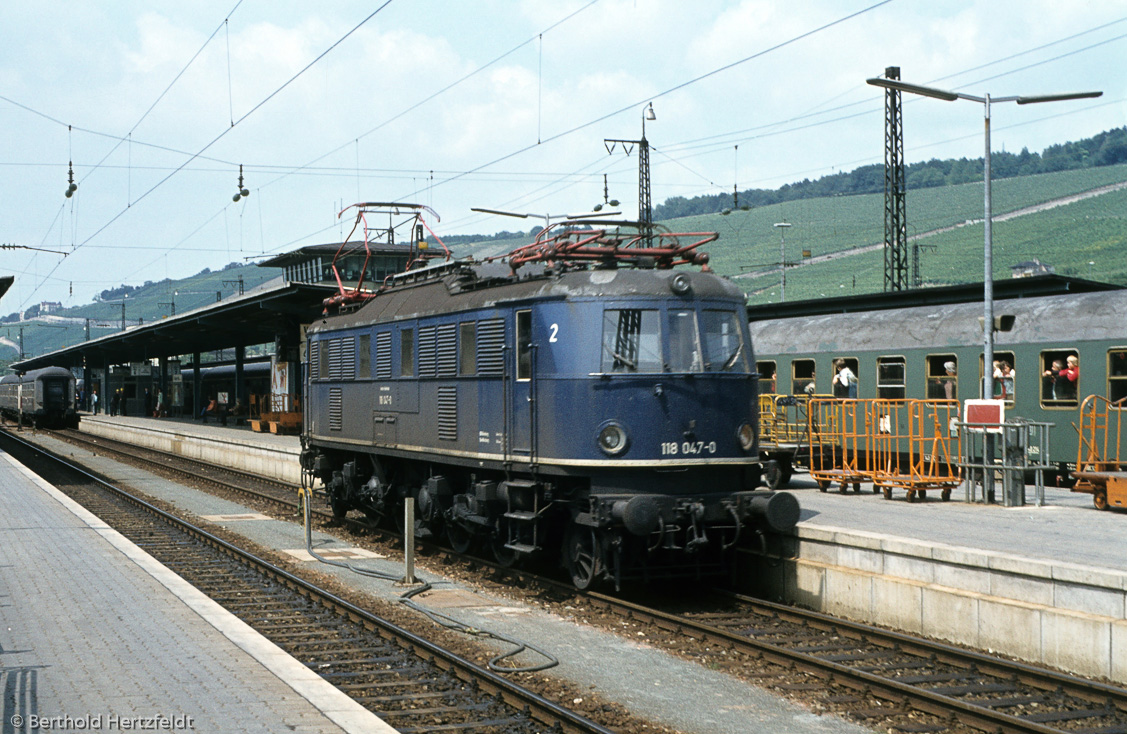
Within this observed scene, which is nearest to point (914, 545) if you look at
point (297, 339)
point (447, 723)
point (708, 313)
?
point (708, 313)

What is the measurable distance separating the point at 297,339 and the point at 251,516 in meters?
22.4

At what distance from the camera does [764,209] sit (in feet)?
468

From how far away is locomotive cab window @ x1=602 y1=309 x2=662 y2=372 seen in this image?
39.0 feet

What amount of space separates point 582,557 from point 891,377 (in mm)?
12593

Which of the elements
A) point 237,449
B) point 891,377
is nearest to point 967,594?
point 891,377

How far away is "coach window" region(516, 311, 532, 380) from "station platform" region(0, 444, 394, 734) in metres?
4.16

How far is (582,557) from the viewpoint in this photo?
41.2ft

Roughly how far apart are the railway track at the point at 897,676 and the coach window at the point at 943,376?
11.8 meters

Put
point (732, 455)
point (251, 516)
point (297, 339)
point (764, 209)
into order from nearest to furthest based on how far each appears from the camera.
A: point (732, 455) < point (251, 516) < point (297, 339) < point (764, 209)

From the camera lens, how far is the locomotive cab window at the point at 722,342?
39.9 feet

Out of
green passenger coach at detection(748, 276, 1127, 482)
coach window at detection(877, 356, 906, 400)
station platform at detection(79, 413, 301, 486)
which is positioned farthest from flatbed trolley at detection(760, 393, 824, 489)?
station platform at detection(79, 413, 301, 486)

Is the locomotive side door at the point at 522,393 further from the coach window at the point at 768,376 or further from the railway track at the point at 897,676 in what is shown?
the coach window at the point at 768,376

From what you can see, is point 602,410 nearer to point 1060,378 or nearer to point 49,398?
point 1060,378

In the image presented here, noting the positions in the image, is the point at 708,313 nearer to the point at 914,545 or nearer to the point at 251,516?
the point at 914,545
